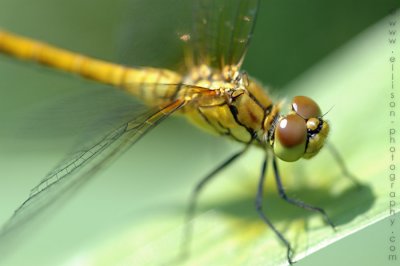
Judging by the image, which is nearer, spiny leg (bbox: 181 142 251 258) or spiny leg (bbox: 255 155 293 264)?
spiny leg (bbox: 255 155 293 264)

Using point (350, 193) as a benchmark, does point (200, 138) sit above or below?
above

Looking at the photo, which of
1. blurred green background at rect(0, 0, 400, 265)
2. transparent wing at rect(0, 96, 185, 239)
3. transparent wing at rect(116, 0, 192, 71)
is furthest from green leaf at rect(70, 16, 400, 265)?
transparent wing at rect(116, 0, 192, 71)

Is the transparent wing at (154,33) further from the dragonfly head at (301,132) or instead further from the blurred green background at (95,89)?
the dragonfly head at (301,132)

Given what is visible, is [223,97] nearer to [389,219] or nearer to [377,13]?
[389,219]

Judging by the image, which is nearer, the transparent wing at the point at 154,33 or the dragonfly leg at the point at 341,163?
the dragonfly leg at the point at 341,163

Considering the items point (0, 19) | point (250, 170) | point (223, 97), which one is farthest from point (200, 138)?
point (0, 19)

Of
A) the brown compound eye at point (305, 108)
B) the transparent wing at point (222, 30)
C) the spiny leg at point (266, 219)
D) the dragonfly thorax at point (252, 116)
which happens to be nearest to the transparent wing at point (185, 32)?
the transparent wing at point (222, 30)

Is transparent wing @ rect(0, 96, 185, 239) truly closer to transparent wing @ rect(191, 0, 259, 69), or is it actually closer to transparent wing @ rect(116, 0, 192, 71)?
transparent wing @ rect(191, 0, 259, 69)
